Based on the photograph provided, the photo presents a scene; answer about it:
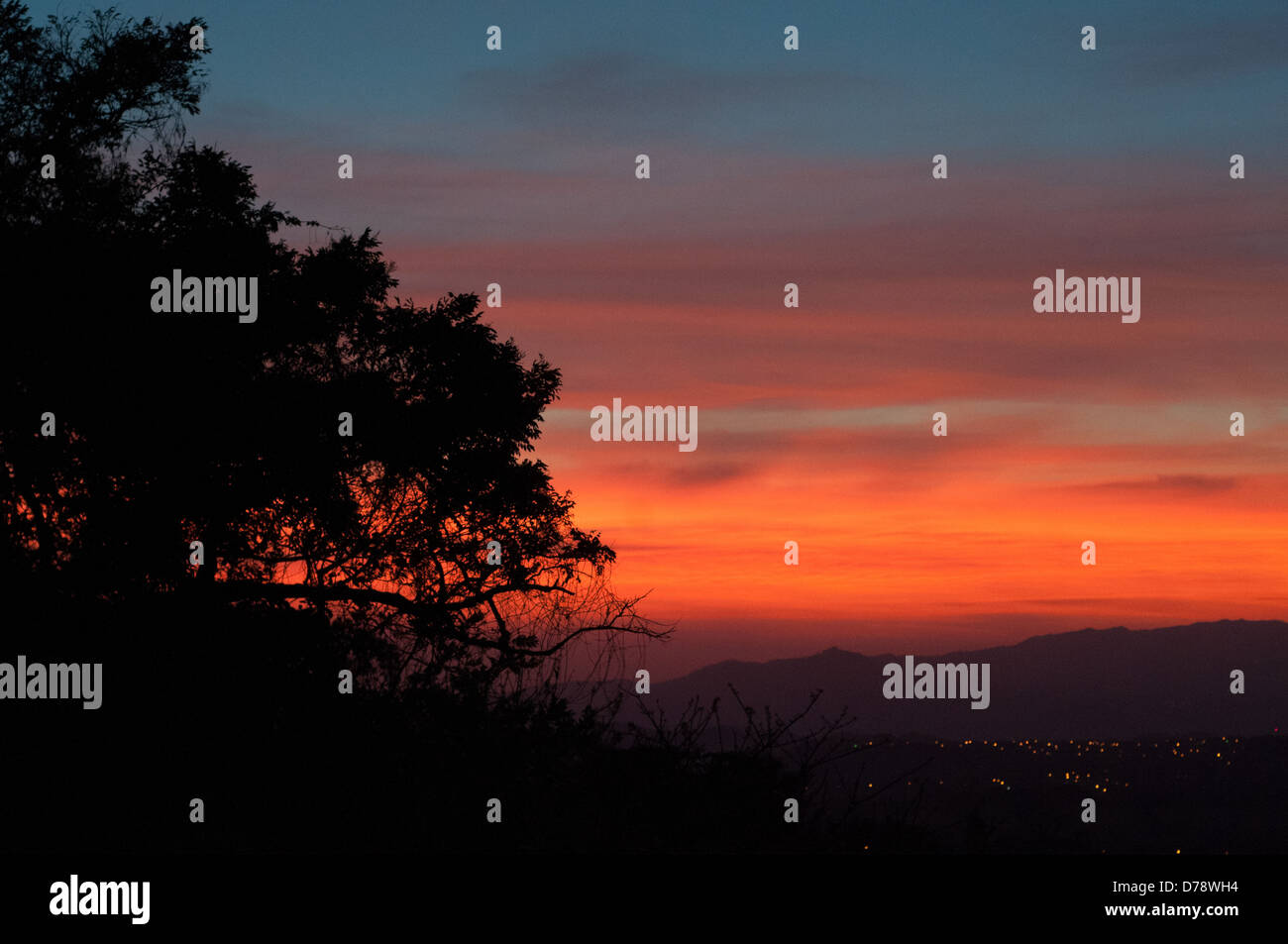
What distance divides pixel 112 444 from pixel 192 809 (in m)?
6.83

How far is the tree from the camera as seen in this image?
16.6 metres

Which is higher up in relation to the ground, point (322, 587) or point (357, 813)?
point (322, 587)

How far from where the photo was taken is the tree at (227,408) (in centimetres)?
1661

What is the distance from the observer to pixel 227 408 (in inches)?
683

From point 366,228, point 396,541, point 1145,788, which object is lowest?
point 1145,788

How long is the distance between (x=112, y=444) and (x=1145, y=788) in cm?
5280

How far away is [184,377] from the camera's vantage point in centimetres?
1716
